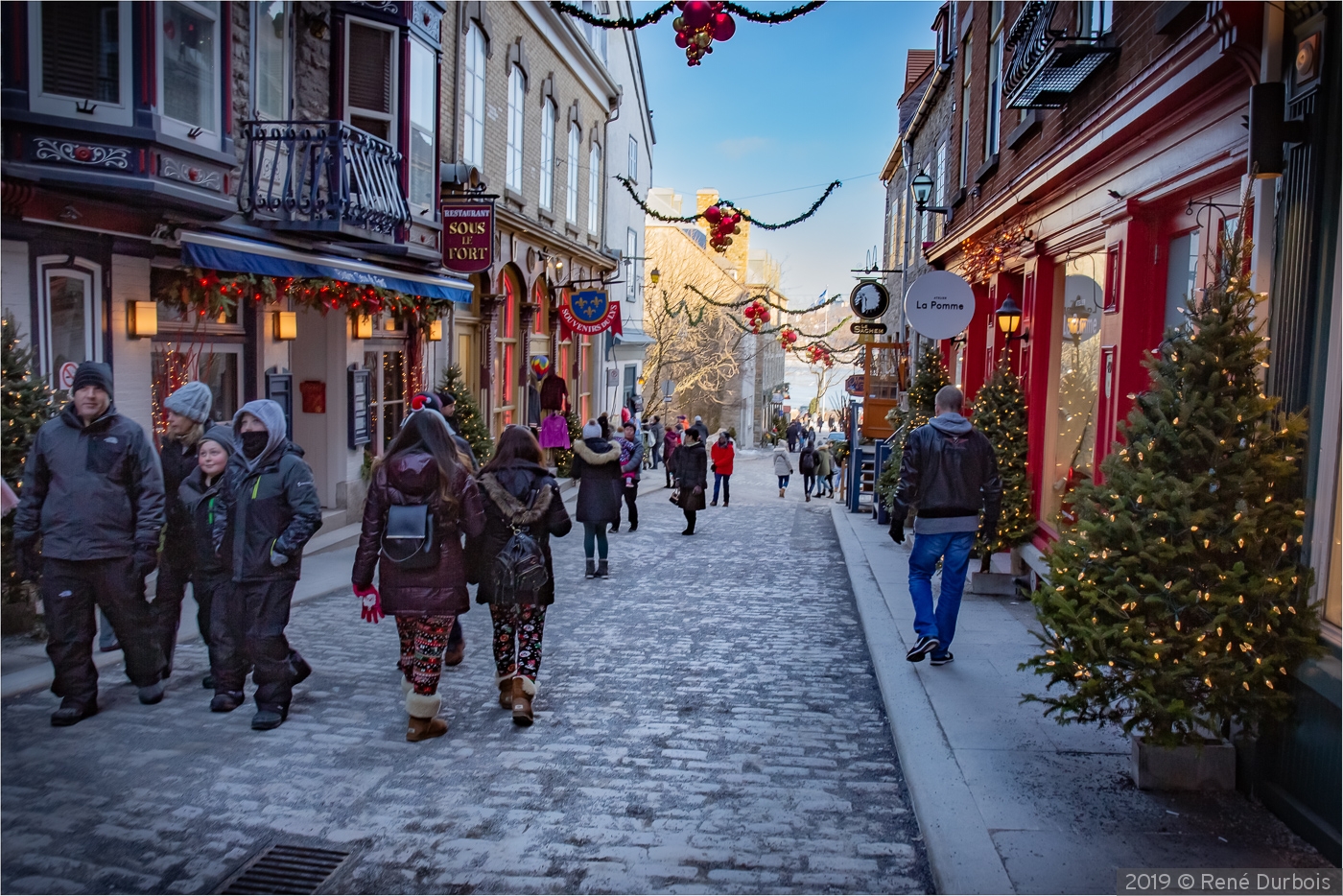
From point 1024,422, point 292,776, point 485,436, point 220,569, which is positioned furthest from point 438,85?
point 292,776

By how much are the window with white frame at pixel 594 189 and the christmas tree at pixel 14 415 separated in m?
20.8

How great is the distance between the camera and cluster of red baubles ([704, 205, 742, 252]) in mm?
17817

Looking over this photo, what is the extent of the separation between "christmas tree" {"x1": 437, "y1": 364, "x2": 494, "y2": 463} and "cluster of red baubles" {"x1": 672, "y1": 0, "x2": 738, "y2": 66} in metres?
6.59

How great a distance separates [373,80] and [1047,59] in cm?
827

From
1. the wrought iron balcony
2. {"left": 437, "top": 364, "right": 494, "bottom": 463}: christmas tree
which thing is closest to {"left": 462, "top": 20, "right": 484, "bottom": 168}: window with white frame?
{"left": 437, "top": 364, "right": 494, "bottom": 463}: christmas tree

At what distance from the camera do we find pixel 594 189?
27.3 m

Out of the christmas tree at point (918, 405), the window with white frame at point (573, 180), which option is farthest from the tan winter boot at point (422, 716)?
the window with white frame at point (573, 180)

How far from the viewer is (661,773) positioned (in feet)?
17.1

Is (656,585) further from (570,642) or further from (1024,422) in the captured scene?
(1024,422)

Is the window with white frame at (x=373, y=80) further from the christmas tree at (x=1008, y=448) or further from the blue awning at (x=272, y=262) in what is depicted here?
the christmas tree at (x=1008, y=448)

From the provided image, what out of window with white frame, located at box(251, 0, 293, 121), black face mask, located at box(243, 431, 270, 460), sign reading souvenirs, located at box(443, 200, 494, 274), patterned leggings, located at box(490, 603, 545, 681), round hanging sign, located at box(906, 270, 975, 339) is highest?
window with white frame, located at box(251, 0, 293, 121)

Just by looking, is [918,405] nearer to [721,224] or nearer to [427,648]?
[721,224]

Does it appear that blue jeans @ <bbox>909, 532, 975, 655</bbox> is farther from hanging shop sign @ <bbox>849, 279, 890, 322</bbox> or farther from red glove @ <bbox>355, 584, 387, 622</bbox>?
hanging shop sign @ <bbox>849, 279, 890, 322</bbox>

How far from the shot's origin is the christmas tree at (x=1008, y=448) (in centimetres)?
975
